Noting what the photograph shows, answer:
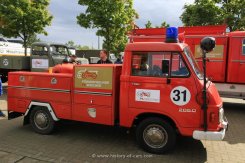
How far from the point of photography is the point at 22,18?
19.8 metres

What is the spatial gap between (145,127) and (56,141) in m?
2.20

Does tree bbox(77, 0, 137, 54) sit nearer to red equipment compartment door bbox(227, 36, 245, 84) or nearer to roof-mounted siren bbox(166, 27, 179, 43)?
red equipment compartment door bbox(227, 36, 245, 84)

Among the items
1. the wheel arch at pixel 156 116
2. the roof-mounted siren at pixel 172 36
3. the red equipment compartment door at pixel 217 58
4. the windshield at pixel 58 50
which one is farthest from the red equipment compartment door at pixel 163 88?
the windshield at pixel 58 50

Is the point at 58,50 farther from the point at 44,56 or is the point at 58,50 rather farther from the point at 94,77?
the point at 94,77

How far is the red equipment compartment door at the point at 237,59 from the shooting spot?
9.73 meters

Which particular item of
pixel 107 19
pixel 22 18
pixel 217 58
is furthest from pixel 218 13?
pixel 22 18

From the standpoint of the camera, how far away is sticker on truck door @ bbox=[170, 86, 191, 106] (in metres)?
5.18

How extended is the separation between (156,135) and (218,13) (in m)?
16.1

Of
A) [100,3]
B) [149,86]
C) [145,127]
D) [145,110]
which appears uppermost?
[100,3]

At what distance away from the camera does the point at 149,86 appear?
5.42m

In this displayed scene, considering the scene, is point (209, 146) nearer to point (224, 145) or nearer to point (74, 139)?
point (224, 145)

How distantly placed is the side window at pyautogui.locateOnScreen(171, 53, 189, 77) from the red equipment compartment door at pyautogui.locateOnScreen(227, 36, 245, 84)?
17.9 ft

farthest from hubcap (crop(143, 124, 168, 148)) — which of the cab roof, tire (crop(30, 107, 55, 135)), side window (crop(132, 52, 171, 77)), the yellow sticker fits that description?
tire (crop(30, 107, 55, 135))

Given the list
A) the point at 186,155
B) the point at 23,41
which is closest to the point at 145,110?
the point at 186,155
